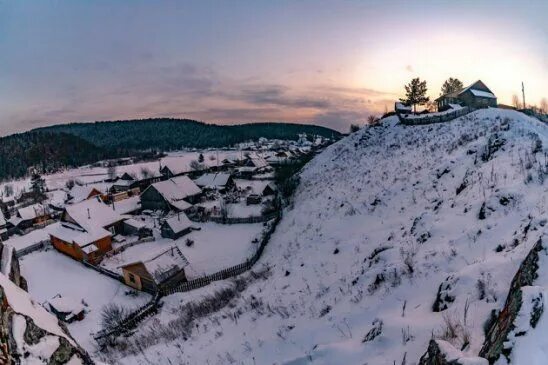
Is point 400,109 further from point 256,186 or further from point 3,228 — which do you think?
point 3,228

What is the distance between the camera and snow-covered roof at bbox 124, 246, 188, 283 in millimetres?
21641

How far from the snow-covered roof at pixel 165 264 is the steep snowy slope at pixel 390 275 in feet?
6.34

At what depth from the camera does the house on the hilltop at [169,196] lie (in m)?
45.6

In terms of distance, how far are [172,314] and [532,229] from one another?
16399 millimetres

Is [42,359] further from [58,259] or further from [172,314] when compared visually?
[58,259]

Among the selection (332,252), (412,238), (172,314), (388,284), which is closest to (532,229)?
(388,284)

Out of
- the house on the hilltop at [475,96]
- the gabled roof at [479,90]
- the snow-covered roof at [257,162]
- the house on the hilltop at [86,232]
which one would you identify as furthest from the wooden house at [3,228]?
the gabled roof at [479,90]

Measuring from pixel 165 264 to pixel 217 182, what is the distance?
3681 centimetres

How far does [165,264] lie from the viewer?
74.1 feet

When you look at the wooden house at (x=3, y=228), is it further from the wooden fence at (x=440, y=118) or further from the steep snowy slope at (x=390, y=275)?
the wooden fence at (x=440, y=118)

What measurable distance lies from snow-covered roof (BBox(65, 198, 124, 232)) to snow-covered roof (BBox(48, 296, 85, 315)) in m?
12.8

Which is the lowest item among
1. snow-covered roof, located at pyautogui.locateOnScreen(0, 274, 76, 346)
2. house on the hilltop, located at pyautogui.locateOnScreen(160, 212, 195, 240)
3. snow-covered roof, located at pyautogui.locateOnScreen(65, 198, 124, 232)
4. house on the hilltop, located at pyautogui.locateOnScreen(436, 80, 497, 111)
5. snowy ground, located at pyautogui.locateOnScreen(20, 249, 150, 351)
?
snowy ground, located at pyautogui.locateOnScreen(20, 249, 150, 351)

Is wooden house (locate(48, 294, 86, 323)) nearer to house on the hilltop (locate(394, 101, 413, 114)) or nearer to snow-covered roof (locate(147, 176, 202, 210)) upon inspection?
snow-covered roof (locate(147, 176, 202, 210))

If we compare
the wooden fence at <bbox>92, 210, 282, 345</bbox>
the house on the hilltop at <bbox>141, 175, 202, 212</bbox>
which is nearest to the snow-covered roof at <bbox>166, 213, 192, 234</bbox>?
the house on the hilltop at <bbox>141, 175, 202, 212</bbox>
